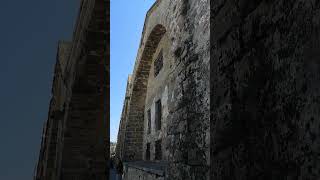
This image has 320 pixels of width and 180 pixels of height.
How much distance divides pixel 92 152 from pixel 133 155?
9279 mm

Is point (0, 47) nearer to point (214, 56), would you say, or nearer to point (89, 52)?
point (89, 52)

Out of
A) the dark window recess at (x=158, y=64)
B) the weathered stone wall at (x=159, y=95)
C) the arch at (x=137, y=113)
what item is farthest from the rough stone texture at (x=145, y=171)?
the dark window recess at (x=158, y=64)

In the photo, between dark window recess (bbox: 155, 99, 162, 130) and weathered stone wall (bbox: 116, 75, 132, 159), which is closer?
dark window recess (bbox: 155, 99, 162, 130)

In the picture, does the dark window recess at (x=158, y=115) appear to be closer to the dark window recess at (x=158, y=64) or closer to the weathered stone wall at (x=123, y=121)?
the dark window recess at (x=158, y=64)

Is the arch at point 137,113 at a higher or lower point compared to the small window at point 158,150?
higher

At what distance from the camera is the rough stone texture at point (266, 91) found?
903 mm

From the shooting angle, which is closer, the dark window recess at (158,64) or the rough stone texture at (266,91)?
the rough stone texture at (266,91)

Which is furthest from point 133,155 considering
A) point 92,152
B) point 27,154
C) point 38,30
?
point 92,152

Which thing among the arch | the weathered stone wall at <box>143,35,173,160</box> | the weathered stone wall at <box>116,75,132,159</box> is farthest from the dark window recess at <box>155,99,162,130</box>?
the weathered stone wall at <box>116,75,132,159</box>

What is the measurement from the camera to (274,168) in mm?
1033

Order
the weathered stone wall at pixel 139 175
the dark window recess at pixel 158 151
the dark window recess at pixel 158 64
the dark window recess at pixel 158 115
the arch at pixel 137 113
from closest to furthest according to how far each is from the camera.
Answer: the weathered stone wall at pixel 139 175 < the dark window recess at pixel 158 151 < the dark window recess at pixel 158 115 < the dark window recess at pixel 158 64 < the arch at pixel 137 113

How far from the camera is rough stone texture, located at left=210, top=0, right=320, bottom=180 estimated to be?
903 millimetres

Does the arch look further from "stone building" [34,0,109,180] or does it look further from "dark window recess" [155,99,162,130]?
"stone building" [34,0,109,180]

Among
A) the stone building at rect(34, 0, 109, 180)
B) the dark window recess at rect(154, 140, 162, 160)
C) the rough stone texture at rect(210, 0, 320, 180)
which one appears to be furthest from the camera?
the dark window recess at rect(154, 140, 162, 160)
